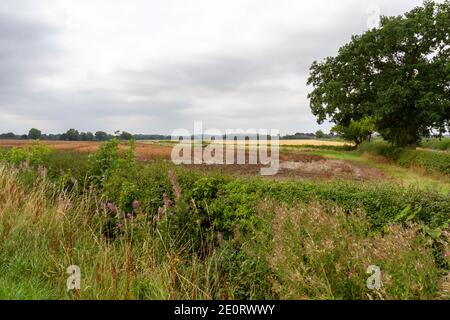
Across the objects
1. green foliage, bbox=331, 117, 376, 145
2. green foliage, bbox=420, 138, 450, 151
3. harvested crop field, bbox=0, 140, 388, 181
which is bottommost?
harvested crop field, bbox=0, 140, 388, 181

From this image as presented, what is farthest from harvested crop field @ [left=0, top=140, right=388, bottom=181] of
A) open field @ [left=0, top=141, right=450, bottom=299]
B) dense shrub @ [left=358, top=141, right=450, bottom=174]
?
open field @ [left=0, top=141, right=450, bottom=299]

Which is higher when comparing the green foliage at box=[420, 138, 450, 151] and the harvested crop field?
the green foliage at box=[420, 138, 450, 151]

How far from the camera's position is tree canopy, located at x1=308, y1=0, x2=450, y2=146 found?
2664 centimetres

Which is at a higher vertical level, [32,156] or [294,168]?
[32,156]

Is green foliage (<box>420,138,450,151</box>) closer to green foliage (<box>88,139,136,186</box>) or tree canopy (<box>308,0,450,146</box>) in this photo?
tree canopy (<box>308,0,450,146</box>)

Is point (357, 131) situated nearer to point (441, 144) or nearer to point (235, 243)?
point (441, 144)

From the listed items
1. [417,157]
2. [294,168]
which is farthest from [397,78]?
[294,168]

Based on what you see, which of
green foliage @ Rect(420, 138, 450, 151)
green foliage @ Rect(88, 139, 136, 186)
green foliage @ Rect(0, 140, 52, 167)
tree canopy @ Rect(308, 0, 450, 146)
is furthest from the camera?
green foliage @ Rect(420, 138, 450, 151)

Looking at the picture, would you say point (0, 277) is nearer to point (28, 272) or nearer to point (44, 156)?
point (28, 272)

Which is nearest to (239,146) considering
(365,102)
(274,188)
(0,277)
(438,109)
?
(365,102)

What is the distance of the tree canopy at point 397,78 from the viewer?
87.4 ft

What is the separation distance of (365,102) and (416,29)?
630cm

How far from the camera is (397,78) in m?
27.6

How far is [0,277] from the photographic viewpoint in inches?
151
